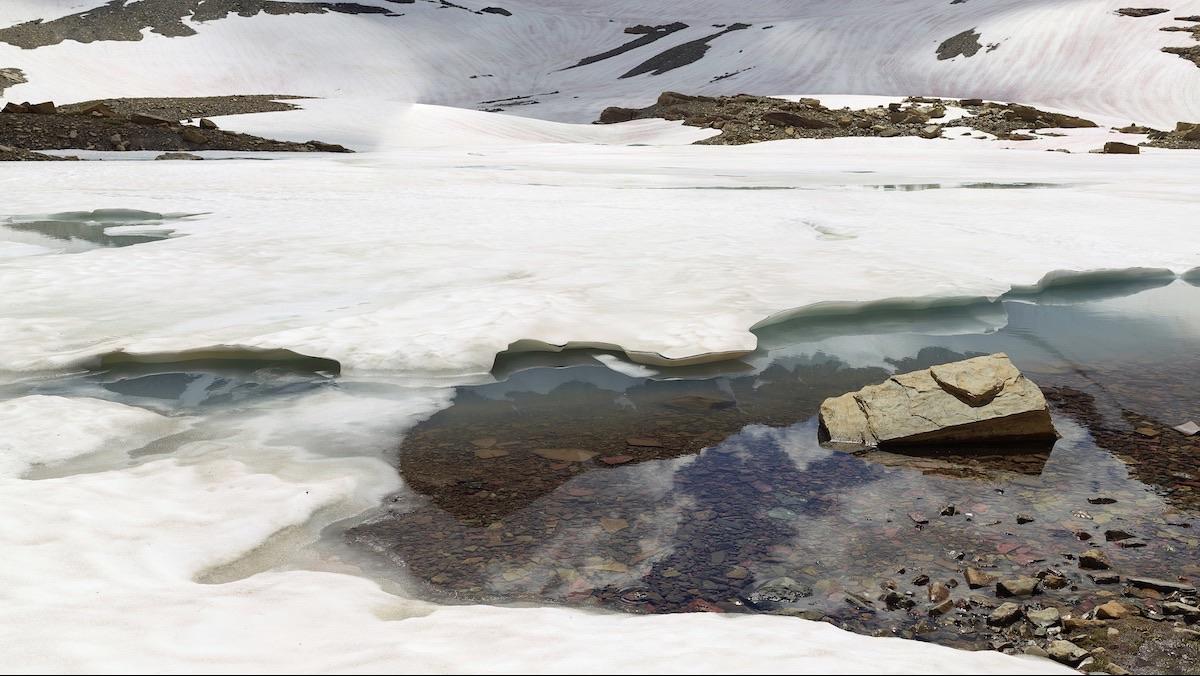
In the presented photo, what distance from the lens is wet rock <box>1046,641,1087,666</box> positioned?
2.51 metres

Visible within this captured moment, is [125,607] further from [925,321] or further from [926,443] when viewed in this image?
[925,321]

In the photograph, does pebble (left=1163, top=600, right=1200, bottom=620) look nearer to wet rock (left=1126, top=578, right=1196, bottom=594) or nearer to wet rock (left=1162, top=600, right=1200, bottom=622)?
wet rock (left=1162, top=600, right=1200, bottom=622)

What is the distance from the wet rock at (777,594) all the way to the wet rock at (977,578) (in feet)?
1.74

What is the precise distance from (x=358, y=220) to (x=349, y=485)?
285 inches

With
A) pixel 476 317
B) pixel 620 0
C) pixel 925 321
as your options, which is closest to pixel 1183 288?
pixel 925 321

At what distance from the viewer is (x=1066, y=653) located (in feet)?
8.30

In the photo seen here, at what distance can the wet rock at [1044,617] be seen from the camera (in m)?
2.73

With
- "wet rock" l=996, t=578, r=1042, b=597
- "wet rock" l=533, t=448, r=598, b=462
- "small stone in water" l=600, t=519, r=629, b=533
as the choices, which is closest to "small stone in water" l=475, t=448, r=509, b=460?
"wet rock" l=533, t=448, r=598, b=462

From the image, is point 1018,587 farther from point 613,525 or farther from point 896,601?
point 613,525

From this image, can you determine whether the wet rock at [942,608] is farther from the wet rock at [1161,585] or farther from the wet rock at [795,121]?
the wet rock at [795,121]

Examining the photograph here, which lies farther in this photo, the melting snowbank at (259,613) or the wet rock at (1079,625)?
the wet rock at (1079,625)

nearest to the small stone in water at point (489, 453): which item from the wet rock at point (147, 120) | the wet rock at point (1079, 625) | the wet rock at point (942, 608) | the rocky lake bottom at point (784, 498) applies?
the rocky lake bottom at point (784, 498)

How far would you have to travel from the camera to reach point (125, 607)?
2.52 metres

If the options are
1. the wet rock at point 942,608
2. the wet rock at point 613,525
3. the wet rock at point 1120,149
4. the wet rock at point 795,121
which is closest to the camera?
the wet rock at point 942,608
